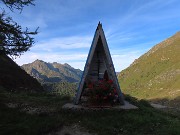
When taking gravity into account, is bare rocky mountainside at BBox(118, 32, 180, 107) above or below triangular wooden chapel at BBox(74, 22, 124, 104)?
above

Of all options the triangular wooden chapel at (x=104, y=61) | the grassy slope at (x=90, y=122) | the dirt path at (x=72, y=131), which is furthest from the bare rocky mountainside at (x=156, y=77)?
the dirt path at (x=72, y=131)

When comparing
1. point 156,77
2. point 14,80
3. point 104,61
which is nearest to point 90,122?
point 104,61

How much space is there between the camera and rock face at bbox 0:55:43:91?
118 feet

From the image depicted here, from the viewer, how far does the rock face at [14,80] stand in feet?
118

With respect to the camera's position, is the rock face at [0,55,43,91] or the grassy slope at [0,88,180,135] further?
the rock face at [0,55,43,91]

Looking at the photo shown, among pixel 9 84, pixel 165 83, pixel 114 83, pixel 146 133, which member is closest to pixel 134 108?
pixel 114 83

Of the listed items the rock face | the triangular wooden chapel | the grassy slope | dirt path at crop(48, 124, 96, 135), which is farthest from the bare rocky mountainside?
dirt path at crop(48, 124, 96, 135)

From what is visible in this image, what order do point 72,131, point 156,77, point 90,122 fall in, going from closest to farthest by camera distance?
point 72,131 < point 90,122 < point 156,77

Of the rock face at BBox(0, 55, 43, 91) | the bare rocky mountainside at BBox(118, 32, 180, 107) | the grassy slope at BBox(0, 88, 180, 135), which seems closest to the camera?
the grassy slope at BBox(0, 88, 180, 135)

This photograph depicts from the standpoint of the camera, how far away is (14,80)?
39344 millimetres

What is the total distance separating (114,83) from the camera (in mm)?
14523

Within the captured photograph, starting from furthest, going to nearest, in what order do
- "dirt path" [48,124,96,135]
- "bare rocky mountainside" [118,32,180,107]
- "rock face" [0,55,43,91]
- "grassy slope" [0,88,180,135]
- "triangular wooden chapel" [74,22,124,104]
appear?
"bare rocky mountainside" [118,32,180,107] < "rock face" [0,55,43,91] < "triangular wooden chapel" [74,22,124,104] < "grassy slope" [0,88,180,135] < "dirt path" [48,124,96,135]

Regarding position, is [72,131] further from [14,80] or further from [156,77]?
[156,77]

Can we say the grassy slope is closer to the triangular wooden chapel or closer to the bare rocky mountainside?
the triangular wooden chapel
